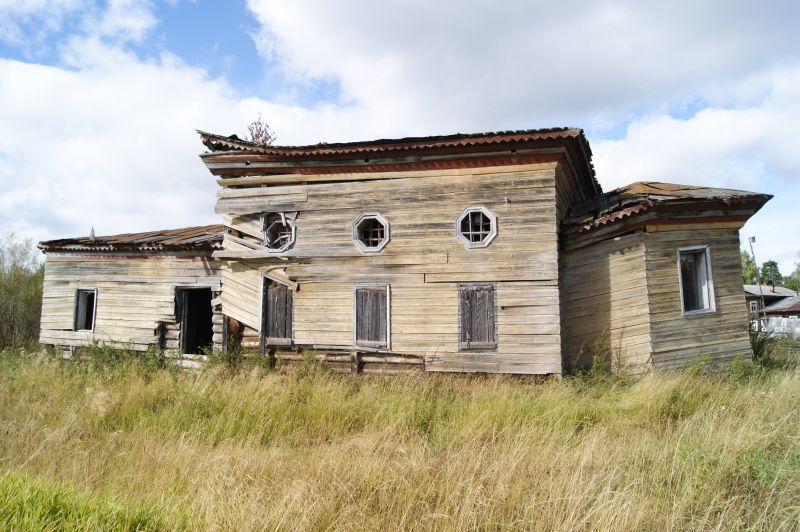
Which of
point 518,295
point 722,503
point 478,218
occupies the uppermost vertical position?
point 478,218

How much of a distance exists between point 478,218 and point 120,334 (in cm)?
1180

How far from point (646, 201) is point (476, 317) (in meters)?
4.35

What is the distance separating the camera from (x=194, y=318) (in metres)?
15.9

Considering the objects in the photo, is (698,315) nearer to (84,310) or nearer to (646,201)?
(646,201)

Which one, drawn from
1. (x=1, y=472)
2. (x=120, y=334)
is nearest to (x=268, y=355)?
(x=120, y=334)

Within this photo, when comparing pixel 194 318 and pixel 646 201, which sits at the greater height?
pixel 646 201

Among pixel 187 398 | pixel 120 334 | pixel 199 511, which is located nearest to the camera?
pixel 199 511

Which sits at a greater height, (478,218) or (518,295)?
(478,218)

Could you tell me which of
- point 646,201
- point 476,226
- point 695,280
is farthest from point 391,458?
point 695,280

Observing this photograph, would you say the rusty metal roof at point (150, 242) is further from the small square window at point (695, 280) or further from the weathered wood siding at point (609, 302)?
the small square window at point (695, 280)

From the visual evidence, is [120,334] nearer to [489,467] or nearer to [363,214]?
[363,214]

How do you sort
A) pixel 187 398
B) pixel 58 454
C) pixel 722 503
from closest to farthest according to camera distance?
1. pixel 722 503
2. pixel 58 454
3. pixel 187 398

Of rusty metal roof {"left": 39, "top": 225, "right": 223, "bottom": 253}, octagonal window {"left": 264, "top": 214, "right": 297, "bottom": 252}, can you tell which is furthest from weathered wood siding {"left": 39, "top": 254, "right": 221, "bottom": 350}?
octagonal window {"left": 264, "top": 214, "right": 297, "bottom": 252}

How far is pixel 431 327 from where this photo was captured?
1123 cm
